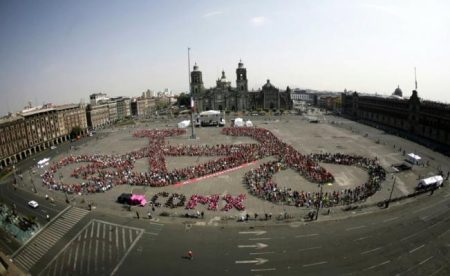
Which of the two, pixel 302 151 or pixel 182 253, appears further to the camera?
pixel 302 151

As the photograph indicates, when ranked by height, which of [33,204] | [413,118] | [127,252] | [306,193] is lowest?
[127,252]

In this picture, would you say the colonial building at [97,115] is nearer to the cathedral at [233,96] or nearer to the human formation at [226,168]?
the cathedral at [233,96]

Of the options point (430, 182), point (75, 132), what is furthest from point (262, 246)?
point (75, 132)

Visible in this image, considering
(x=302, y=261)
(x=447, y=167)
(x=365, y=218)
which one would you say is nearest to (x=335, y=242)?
(x=302, y=261)

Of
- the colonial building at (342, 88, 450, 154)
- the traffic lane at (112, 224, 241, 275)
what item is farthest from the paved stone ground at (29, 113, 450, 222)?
the colonial building at (342, 88, 450, 154)

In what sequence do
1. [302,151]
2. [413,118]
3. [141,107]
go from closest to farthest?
[302,151]
[413,118]
[141,107]

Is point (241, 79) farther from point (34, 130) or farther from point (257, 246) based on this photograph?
point (257, 246)

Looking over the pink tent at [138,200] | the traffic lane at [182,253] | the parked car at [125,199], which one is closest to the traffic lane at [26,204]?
the parked car at [125,199]
